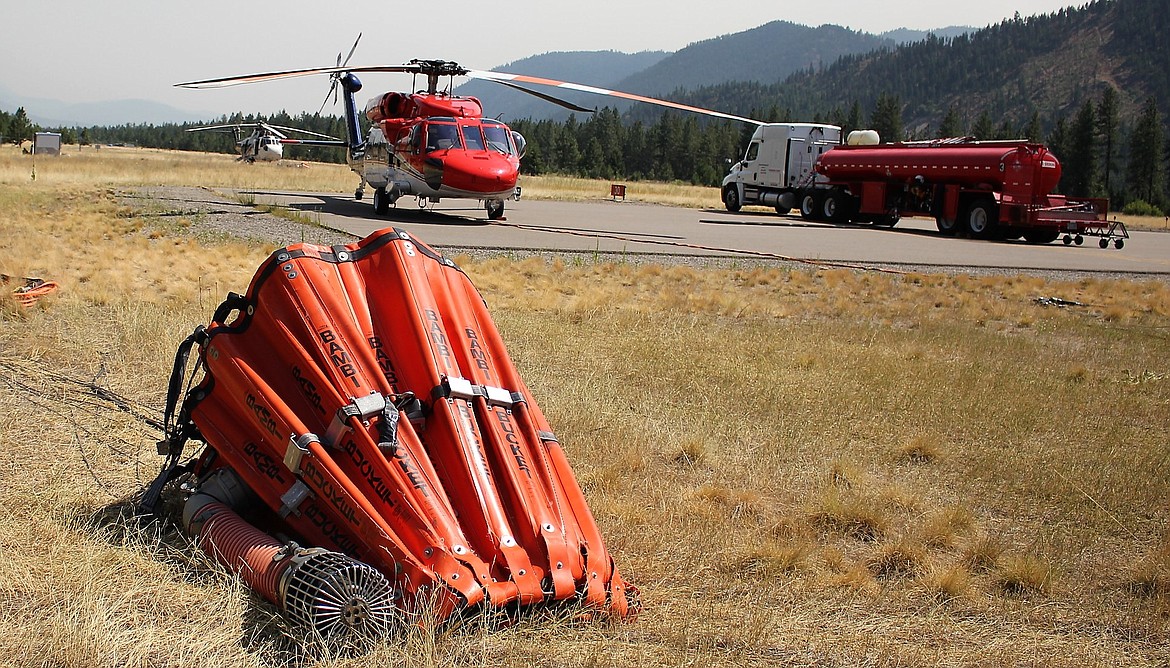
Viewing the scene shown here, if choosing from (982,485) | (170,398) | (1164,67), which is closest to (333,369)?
(170,398)

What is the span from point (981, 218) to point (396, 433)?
27.9 m

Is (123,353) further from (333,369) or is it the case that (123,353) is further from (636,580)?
(636,580)

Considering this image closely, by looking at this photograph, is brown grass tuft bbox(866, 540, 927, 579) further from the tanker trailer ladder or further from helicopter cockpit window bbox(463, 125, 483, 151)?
the tanker trailer ladder

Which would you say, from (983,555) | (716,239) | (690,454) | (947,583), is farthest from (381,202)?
(947,583)

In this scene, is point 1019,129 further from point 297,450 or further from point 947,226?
point 297,450

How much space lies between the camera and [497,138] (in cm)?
2294

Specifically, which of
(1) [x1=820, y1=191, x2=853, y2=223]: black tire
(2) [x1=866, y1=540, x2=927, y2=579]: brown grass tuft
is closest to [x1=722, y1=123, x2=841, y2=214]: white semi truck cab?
(1) [x1=820, y1=191, x2=853, y2=223]: black tire

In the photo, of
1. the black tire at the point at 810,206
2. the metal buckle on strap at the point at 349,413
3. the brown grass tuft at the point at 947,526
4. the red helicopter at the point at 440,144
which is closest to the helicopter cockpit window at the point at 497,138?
the red helicopter at the point at 440,144

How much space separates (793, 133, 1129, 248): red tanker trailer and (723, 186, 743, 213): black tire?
4862 millimetres

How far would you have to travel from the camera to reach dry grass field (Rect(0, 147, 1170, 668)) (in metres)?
3.18

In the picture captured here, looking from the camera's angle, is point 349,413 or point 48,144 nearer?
point 349,413

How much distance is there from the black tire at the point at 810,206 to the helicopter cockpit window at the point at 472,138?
16.3 metres

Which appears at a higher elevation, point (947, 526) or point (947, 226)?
point (947, 226)

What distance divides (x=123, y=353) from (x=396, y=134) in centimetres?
1741
